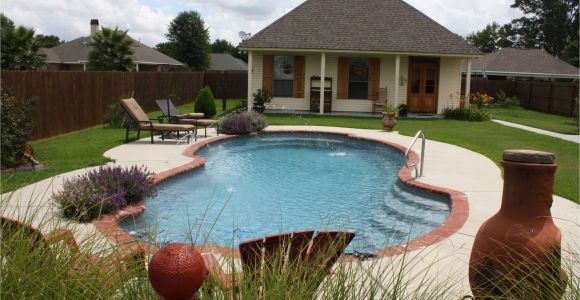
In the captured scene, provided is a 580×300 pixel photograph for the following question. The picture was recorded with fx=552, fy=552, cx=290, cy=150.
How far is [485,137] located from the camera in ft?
54.3

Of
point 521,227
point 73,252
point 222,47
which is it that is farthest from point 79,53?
point 222,47

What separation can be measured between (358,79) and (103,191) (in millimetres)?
18492

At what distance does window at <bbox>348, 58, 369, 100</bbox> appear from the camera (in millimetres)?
24234

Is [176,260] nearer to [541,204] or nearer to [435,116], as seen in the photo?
[541,204]

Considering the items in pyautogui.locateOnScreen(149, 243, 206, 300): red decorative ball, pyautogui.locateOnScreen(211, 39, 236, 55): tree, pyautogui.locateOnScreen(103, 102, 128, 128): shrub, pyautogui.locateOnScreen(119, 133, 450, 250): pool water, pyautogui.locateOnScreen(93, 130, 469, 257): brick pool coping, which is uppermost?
pyautogui.locateOnScreen(211, 39, 236, 55): tree

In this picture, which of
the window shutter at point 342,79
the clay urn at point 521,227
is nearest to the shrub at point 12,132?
the clay urn at point 521,227

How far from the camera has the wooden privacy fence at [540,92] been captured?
86.6 ft

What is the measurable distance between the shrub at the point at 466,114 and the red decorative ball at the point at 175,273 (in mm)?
22393

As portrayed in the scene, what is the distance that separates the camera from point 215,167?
11.5 m

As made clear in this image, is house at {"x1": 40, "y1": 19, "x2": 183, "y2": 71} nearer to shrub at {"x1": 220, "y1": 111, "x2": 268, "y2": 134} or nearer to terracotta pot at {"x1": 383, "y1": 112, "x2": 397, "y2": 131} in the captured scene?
shrub at {"x1": 220, "y1": 111, "x2": 268, "y2": 134}

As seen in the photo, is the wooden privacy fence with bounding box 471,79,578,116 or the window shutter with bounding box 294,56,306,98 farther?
the wooden privacy fence with bounding box 471,79,578,116

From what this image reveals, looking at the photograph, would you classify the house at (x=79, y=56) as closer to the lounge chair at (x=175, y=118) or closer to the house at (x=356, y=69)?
the house at (x=356, y=69)

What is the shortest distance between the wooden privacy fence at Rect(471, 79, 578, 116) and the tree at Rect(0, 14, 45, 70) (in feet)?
79.9

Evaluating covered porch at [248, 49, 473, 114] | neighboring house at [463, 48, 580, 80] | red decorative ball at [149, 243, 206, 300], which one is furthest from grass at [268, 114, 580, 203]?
neighboring house at [463, 48, 580, 80]
